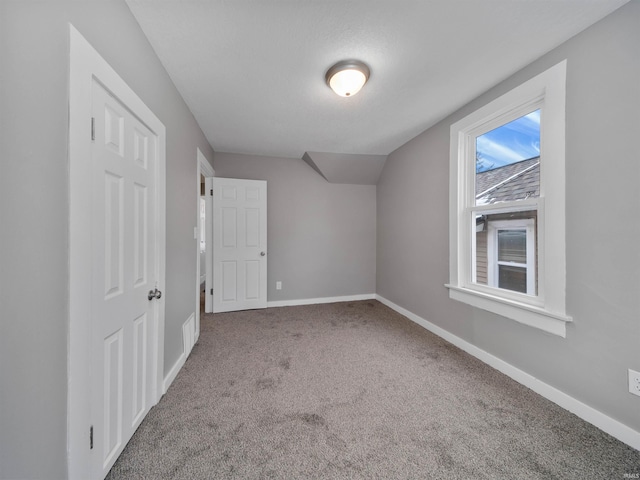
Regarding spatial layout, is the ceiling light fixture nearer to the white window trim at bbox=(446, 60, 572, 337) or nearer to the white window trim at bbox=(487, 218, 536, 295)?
the white window trim at bbox=(446, 60, 572, 337)

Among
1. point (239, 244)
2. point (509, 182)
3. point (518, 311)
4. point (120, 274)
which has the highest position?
point (509, 182)

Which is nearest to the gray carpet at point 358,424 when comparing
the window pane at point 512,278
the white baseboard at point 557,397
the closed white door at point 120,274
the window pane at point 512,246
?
the white baseboard at point 557,397

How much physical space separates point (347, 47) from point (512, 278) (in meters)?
2.25

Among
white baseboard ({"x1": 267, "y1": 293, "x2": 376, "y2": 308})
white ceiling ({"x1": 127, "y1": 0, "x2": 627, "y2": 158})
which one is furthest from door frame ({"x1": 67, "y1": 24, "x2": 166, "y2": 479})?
white baseboard ({"x1": 267, "y1": 293, "x2": 376, "y2": 308})

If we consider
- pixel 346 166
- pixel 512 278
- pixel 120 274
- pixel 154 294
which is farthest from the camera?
pixel 346 166

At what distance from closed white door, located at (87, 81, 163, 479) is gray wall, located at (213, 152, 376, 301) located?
2.30 meters

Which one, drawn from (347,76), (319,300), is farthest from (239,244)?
(347,76)

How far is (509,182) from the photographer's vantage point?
211 cm

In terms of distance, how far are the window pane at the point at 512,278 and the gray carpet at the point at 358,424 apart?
2.42 feet

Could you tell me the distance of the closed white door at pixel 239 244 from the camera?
3564 millimetres

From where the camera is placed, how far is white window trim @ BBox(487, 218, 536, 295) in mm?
1922

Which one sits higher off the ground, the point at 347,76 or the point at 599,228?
the point at 347,76

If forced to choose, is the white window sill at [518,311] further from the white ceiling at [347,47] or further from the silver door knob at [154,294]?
the silver door knob at [154,294]

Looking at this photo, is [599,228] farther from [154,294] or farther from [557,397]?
[154,294]
